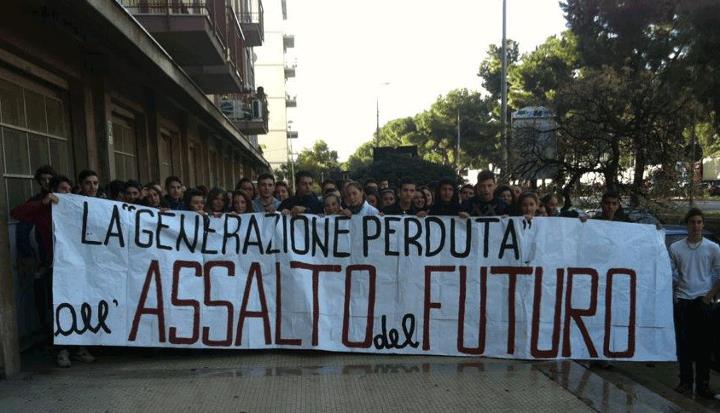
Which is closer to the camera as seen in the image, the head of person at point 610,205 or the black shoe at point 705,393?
the black shoe at point 705,393

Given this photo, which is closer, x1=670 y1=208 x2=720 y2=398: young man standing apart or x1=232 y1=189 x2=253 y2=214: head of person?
x1=670 y1=208 x2=720 y2=398: young man standing apart

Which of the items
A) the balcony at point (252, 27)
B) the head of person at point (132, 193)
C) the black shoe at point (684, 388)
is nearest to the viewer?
the black shoe at point (684, 388)

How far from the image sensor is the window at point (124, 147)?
32.3 ft

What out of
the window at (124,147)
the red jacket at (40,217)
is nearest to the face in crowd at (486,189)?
the red jacket at (40,217)

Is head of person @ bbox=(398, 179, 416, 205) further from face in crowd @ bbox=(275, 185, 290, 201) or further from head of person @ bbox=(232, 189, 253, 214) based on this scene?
face in crowd @ bbox=(275, 185, 290, 201)

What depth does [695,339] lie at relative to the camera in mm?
4621

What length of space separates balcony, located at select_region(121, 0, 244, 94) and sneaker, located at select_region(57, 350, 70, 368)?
7576 millimetres

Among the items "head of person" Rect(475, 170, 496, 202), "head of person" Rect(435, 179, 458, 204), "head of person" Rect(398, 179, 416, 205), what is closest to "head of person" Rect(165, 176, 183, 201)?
"head of person" Rect(398, 179, 416, 205)

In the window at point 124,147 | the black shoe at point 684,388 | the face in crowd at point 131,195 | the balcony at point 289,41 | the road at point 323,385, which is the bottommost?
the black shoe at point 684,388

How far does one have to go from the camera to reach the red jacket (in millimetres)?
4859

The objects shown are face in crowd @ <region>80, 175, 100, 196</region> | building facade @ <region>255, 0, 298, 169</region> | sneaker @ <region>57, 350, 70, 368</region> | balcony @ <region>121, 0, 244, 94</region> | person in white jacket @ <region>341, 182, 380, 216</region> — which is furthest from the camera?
building facade @ <region>255, 0, 298, 169</region>

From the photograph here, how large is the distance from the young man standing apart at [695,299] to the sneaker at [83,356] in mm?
4896

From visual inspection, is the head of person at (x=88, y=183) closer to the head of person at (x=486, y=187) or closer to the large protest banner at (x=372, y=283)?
the large protest banner at (x=372, y=283)

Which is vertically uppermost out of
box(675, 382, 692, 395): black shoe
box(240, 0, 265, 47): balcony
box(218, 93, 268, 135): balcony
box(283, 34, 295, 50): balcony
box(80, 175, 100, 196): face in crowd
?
box(283, 34, 295, 50): balcony
